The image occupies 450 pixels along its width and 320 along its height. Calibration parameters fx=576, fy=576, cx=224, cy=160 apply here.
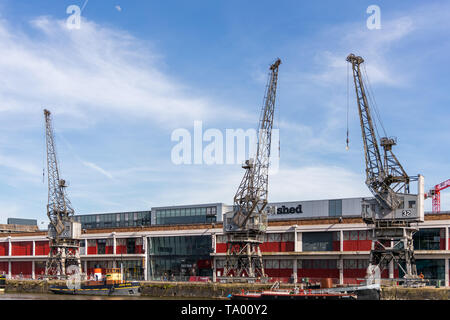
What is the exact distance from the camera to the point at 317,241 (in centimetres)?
9419

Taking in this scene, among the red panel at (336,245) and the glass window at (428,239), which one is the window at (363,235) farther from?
the glass window at (428,239)

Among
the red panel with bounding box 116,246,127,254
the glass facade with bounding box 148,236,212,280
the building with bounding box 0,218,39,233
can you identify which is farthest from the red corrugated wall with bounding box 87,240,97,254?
the building with bounding box 0,218,39,233

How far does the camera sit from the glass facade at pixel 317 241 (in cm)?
9331

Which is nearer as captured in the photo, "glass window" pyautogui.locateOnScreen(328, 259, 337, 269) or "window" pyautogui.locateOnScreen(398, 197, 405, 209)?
"window" pyautogui.locateOnScreen(398, 197, 405, 209)

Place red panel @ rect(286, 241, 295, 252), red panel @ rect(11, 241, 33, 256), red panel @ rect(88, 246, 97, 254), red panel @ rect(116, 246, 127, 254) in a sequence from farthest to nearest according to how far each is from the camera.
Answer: red panel @ rect(11, 241, 33, 256) → red panel @ rect(88, 246, 97, 254) → red panel @ rect(116, 246, 127, 254) → red panel @ rect(286, 241, 295, 252)

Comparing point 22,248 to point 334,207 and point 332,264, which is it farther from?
point 332,264

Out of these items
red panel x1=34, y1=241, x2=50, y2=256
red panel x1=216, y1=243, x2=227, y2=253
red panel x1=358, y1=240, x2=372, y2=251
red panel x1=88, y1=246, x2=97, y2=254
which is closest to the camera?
red panel x1=358, y1=240, x2=372, y2=251

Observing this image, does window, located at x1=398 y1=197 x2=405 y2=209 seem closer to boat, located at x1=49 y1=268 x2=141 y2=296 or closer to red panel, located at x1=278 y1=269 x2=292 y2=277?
red panel, located at x1=278 y1=269 x2=292 y2=277

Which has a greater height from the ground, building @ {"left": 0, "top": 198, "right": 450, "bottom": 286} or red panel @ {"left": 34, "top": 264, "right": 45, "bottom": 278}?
building @ {"left": 0, "top": 198, "right": 450, "bottom": 286}

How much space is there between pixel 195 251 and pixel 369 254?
110 feet

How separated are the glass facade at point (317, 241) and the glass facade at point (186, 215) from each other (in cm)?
4694

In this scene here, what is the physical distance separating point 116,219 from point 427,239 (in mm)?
93812

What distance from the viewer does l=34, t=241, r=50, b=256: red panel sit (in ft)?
411
